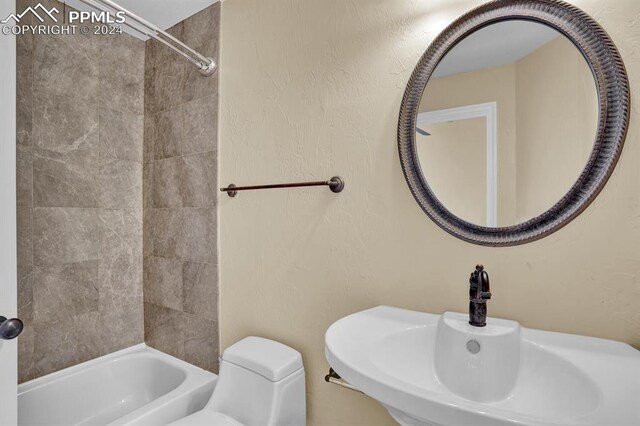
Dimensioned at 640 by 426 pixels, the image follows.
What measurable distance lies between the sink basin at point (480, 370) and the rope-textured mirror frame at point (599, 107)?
10.1 inches

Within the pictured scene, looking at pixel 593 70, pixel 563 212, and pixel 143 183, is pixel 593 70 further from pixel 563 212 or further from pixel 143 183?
pixel 143 183

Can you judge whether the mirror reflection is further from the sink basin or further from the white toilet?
the white toilet

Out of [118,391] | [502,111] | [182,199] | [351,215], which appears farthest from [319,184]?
[118,391]

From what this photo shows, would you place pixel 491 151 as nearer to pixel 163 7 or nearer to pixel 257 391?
pixel 257 391

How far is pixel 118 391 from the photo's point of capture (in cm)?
175

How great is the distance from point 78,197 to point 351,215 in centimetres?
143

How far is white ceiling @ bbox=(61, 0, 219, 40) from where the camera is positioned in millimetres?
1632

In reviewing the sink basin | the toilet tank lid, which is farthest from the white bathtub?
the sink basin

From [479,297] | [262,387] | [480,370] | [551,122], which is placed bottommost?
[262,387]

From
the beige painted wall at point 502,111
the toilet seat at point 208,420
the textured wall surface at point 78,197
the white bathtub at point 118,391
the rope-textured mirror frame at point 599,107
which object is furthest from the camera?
the textured wall surface at point 78,197

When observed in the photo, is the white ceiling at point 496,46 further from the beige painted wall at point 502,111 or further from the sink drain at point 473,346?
the sink drain at point 473,346

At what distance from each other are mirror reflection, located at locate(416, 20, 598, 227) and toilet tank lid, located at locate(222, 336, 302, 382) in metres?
0.82

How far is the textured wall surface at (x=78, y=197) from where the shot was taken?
5.02 feet

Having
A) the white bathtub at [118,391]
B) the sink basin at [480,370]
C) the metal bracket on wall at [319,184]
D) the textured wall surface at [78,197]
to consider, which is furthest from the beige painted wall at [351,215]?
the textured wall surface at [78,197]
